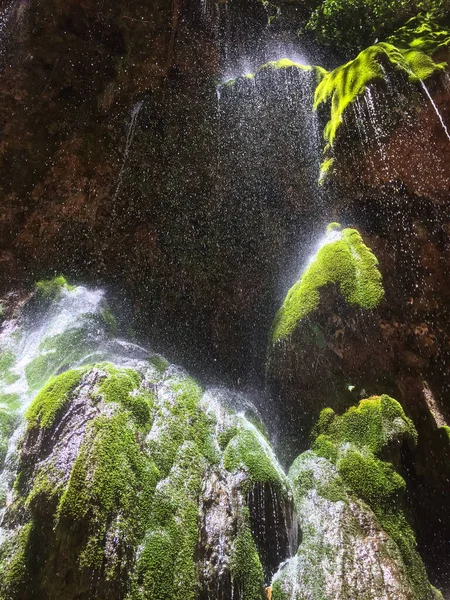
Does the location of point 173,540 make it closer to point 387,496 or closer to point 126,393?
point 126,393

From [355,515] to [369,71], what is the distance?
7307 mm

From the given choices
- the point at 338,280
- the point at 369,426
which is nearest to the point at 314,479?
the point at 369,426

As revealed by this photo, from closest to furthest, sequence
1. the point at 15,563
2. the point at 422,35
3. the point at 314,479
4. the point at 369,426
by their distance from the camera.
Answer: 1. the point at 15,563
2. the point at 314,479
3. the point at 369,426
4. the point at 422,35

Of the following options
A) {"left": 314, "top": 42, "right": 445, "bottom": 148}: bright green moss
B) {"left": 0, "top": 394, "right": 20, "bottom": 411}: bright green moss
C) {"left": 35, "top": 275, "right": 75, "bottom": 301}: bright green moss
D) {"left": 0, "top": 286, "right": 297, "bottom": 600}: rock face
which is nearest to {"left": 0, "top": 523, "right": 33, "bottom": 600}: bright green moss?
{"left": 0, "top": 286, "right": 297, "bottom": 600}: rock face

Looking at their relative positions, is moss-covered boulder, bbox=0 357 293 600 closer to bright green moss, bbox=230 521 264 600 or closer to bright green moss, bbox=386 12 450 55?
bright green moss, bbox=230 521 264 600

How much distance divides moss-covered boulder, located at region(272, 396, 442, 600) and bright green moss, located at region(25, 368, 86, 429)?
123 inches

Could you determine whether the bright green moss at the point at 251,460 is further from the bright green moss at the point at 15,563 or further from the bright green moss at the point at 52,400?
the bright green moss at the point at 15,563

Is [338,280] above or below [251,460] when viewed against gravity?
above

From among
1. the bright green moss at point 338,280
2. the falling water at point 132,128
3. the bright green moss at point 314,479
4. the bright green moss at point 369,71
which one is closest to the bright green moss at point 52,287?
the falling water at point 132,128

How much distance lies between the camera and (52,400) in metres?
Answer: 4.70

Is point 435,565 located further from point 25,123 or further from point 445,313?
point 25,123

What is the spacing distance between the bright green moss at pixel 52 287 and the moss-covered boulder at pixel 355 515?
6.00 metres

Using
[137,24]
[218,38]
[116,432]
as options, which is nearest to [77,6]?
[137,24]

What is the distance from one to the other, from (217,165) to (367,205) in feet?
13.3
